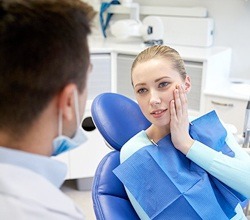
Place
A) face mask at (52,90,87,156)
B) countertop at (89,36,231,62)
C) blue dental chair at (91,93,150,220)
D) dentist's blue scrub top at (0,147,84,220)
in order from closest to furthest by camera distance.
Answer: dentist's blue scrub top at (0,147,84,220) → face mask at (52,90,87,156) → blue dental chair at (91,93,150,220) → countertop at (89,36,231,62)

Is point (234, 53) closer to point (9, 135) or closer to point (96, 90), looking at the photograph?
point (96, 90)

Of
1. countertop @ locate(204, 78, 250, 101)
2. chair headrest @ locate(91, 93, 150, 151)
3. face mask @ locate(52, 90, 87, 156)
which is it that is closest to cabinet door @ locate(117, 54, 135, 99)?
countertop @ locate(204, 78, 250, 101)

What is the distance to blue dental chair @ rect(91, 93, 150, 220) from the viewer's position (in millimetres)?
1102

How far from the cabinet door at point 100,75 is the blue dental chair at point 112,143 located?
0.88 m

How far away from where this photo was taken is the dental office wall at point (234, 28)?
241cm

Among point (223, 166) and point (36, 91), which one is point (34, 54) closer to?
point (36, 91)

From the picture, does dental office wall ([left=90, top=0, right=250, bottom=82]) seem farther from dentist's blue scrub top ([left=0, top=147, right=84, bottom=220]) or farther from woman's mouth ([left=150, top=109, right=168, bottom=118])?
dentist's blue scrub top ([left=0, top=147, right=84, bottom=220])

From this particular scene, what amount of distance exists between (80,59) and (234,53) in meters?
2.05

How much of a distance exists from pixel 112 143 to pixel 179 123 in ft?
1.05

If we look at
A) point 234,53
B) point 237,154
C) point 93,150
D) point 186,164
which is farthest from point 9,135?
point 234,53

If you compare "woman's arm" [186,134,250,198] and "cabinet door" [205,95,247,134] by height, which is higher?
"woman's arm" [186,134,250,198]

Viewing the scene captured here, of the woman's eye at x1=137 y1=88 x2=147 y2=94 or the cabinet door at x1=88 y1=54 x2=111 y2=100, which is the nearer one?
the woman's eye at x1=137 y1=88 x2=147 y2=94

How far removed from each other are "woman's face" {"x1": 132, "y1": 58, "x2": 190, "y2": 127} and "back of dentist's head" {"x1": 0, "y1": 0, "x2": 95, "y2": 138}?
1.76ft

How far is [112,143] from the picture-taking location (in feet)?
4.45
